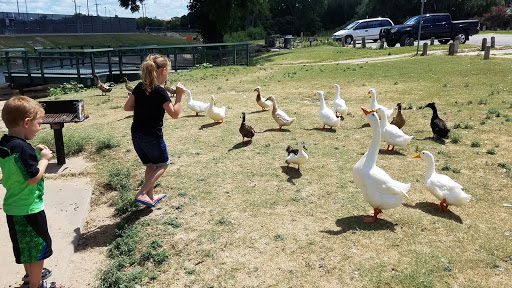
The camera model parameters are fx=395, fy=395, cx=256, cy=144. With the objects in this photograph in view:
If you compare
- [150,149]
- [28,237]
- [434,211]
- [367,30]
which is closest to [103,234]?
[150,149]

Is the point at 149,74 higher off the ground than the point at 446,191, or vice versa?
the point at 149,74

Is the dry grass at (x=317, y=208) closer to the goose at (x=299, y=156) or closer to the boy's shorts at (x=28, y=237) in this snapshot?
the goose at (x=299, y=156)

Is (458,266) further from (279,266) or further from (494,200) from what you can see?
(494,200)

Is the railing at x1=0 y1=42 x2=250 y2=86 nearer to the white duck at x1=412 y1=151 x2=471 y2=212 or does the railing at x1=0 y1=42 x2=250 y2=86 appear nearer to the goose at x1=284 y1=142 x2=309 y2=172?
the goose at x1=284 y1=142 x2=309 y2=172

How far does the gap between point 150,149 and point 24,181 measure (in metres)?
1.65

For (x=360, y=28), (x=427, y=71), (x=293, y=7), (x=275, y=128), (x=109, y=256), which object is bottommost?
(x=109, y=256)

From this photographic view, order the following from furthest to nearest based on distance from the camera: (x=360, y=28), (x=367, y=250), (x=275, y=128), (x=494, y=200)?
(x=360, y=28) → (x=275, y=128) → (x=494, y=200) → (x=367, y=250)

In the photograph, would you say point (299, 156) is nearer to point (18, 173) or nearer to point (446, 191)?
point (446, 191)

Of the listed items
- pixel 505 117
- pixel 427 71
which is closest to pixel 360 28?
pixel 427 71

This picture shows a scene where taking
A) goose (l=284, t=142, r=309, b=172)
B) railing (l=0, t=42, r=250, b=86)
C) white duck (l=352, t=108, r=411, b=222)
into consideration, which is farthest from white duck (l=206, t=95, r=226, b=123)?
railing (l=0, t=42, r=250, b=86)

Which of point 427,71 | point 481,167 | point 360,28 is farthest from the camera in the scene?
point 360,28

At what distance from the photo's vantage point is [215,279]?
12.9 ft

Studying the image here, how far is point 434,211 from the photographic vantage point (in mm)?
5344

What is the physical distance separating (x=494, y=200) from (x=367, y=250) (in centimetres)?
261
